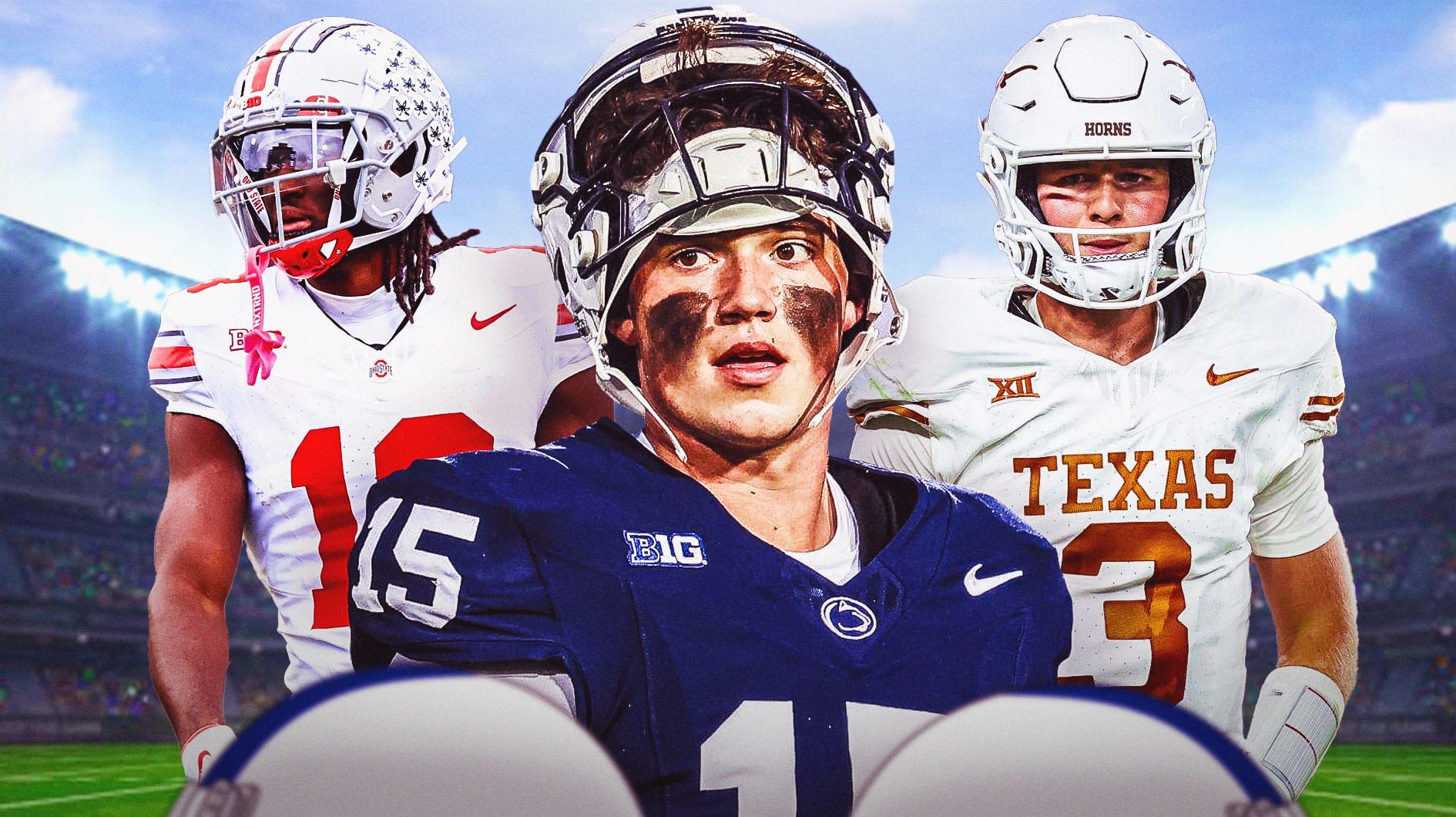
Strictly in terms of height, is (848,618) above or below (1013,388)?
below

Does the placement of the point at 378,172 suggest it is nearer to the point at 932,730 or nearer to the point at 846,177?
the point at 846,177

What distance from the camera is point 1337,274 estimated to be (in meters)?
11.5

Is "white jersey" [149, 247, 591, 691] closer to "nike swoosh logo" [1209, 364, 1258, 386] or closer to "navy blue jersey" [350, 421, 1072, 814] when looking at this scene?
"navy blue jersey" [350, 421, 1072, 814]

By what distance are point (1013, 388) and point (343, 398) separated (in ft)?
3.75

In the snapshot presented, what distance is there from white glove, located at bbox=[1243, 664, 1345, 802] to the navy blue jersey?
0.85 meters

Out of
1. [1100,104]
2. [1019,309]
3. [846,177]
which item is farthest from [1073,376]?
[846,177]

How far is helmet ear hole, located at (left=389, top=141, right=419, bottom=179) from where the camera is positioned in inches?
81.4

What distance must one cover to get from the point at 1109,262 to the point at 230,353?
1476mm

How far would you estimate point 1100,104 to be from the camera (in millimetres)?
2119

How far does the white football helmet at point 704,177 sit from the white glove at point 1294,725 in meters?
1.07

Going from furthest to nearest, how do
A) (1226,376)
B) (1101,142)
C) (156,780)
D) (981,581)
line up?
(156,780), (1226,376), (1101,142), (981,581)

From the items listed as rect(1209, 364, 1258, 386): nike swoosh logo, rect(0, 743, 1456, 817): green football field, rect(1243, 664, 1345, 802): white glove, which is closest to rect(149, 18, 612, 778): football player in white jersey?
rect(1209, 364, 1258, 386): nike swoosh logo

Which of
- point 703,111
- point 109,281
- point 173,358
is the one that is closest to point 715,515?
point 703,111

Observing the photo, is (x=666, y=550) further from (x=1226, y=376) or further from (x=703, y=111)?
(x=1226, y=376)
